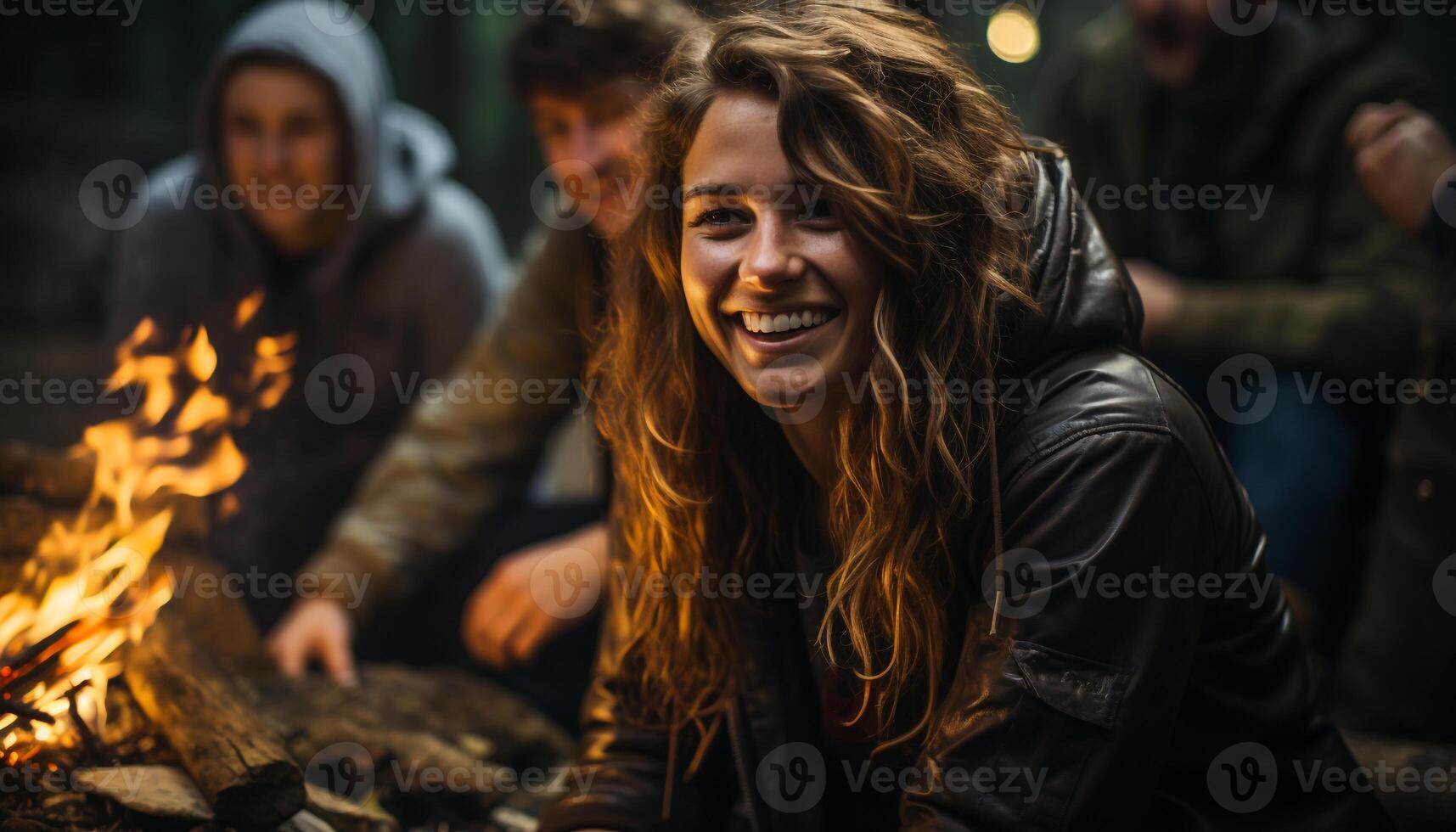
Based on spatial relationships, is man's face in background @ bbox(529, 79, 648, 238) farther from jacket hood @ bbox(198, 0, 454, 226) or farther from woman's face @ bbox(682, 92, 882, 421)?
woman's face @ bbox(682, 92, 882, 421)

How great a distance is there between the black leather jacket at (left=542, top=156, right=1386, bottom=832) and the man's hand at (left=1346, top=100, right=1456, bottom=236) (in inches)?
42.1

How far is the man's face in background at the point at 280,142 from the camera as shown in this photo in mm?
3379

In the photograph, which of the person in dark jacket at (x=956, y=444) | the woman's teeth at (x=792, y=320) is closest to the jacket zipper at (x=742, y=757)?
the person in dark jacket at (x=956, y=444)

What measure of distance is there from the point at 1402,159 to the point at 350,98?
108 inches

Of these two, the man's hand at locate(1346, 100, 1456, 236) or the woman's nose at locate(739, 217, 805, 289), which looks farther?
the man's hand at locate(1346, 100, 1456, 236)

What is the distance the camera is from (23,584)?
2096mm

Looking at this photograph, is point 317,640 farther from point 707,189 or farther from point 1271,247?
point 1271,247

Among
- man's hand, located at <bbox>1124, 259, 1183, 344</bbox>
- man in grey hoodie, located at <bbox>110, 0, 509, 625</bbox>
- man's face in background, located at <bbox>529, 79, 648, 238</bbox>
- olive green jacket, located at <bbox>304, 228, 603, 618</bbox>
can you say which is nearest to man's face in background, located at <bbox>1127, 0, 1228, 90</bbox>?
man's hand, located at <bbox>1124, 259, 1183, 344</bbox>

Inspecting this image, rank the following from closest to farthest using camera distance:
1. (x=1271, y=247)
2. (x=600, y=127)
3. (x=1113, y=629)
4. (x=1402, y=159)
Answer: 1. (x=1113, y=629)
2. (x=1402, y=159)
3. (x=600, y=127)
4. (x=1271, y=247)

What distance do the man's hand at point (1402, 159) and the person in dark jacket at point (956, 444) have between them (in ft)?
3.54

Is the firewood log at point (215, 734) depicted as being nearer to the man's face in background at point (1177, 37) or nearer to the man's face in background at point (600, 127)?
the man's face in background at point (600, 127)

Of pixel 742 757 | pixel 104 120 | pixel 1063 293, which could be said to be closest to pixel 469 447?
pixel 742 757

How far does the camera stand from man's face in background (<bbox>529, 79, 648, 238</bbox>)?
2.64m

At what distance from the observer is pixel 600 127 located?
2.69 meters
